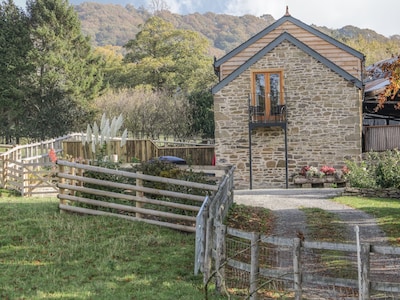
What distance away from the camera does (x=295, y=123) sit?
72.0ft

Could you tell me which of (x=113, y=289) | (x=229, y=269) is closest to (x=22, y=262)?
(x=113, y=289)

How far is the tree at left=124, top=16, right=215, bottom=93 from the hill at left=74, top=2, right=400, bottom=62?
73.5 meters

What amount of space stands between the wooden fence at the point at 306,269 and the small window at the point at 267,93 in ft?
44.5

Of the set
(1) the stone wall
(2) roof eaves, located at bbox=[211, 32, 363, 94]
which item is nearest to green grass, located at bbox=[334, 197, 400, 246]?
(1) the stone wall

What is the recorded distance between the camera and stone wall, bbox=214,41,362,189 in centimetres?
2166

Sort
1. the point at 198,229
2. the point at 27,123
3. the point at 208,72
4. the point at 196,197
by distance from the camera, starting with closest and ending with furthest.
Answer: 1. the point at 198,229
2. the point at 196,197
3. the point at 27,123
4. the point at 208,72

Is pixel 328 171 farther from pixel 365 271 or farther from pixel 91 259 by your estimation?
pixel 365 271

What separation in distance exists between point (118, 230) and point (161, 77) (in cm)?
3885

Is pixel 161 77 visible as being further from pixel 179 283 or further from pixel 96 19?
pixel 96 19

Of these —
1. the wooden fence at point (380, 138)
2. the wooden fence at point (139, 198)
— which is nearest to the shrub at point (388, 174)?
the wooden fence at point (380, 138)

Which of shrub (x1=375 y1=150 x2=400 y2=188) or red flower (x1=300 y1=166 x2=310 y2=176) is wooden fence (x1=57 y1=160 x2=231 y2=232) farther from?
red flower (x1=300 y1=166 x2=310 y2=176)

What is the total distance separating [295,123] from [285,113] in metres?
0.67

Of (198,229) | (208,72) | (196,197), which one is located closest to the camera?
(198,229)

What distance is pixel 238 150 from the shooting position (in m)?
22.3
